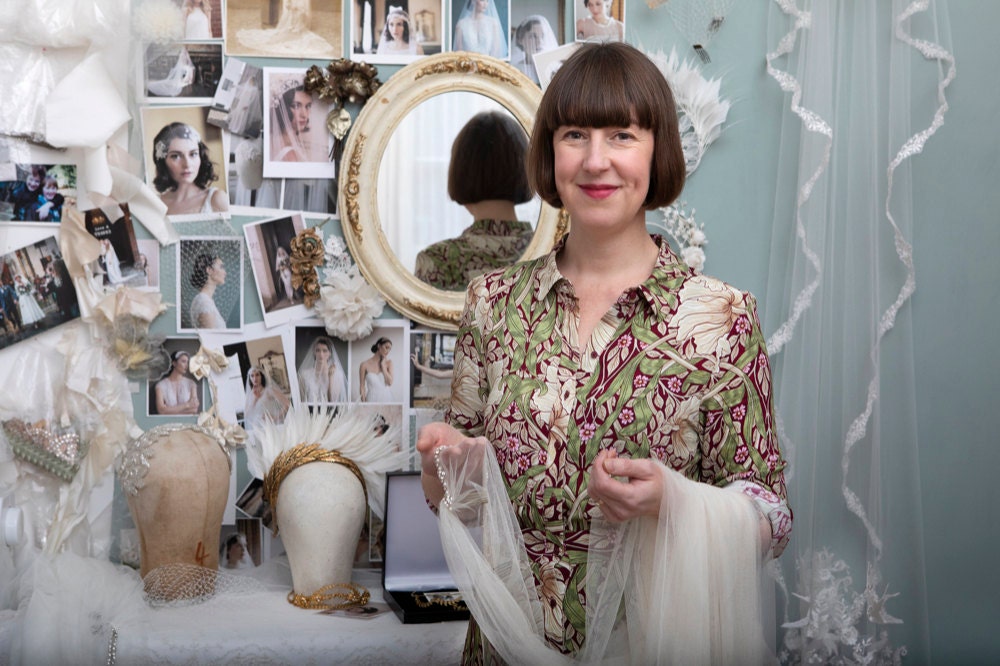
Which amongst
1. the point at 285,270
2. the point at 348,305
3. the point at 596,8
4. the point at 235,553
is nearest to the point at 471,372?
the point at 348,305

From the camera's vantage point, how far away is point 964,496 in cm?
201

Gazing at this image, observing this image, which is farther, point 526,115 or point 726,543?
point 526,115

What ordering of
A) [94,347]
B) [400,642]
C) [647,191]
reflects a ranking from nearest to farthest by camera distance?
[647,191] → [400,642] → [94,347]

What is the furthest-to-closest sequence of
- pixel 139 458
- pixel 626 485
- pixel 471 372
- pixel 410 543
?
pixel 410 543 < pixel 139 458 < pixel 471 372 < pixel 626 485

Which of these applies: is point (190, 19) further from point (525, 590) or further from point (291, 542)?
point (525, 590)

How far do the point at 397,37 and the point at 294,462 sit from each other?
2.88 feet

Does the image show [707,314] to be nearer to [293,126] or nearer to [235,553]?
[293,126]

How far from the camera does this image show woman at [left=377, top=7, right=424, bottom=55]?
6.70ft

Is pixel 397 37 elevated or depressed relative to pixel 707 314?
elevated

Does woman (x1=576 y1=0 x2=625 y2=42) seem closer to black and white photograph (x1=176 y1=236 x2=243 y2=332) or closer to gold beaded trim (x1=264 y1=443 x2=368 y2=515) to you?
black and white photograph (x1=176 y1=236 x2=243 y2=332)

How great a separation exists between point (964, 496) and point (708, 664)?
1.10 m

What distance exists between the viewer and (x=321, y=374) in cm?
206

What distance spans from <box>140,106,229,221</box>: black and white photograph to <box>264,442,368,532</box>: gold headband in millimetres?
524

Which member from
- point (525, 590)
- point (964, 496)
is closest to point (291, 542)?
point (525, 590)
